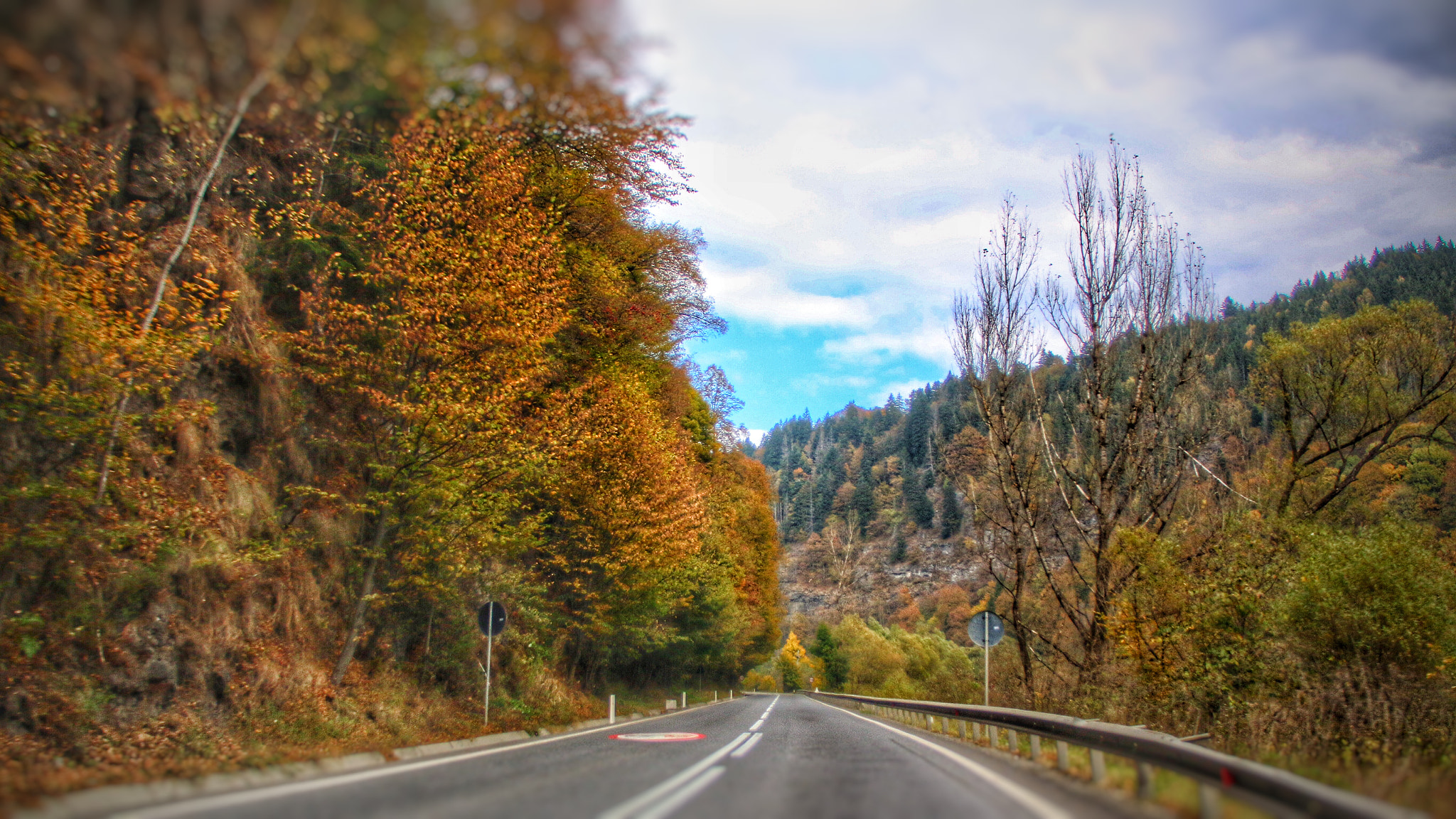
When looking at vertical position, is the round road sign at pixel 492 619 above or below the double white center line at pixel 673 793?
above

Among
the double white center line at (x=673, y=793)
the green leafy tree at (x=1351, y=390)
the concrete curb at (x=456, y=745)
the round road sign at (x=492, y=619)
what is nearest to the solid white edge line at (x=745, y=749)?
the double white center line at (x=673, y=793)

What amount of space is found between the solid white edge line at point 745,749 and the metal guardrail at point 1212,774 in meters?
3.73

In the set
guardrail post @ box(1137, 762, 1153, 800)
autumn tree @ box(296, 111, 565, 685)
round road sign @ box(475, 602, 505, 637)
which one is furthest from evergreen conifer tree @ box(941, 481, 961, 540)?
guardrail post @ box(1137, 762, 1153, 800)

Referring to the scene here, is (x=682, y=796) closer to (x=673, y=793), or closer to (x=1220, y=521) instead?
(x=673, y=793)

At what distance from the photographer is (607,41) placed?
15.0 ft

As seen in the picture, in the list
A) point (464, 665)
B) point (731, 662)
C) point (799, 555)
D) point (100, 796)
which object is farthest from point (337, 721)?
point (799, 555)

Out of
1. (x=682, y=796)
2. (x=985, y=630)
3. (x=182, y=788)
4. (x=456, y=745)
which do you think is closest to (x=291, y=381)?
(x=456, y=745)

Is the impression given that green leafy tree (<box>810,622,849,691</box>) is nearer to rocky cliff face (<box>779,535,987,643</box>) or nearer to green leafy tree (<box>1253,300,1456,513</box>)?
rocky cliff face (<box>779,535,987,643</box>)

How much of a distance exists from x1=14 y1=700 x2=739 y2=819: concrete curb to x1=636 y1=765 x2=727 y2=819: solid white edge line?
3299mm

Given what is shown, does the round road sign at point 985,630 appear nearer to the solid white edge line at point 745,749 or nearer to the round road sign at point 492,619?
the solid white edge line at point 745,749

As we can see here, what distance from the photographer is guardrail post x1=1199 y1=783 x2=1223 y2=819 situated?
480 cm

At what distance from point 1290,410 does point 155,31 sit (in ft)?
84.7

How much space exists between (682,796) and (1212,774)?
383 centimetres

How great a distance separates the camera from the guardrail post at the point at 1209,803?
4.80 metres
